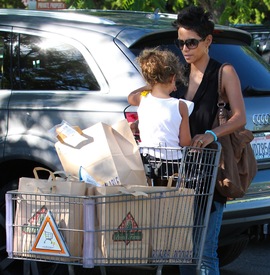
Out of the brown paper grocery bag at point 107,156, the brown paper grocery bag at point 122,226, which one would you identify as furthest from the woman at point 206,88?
the brown paper grocery bag at point 122,226

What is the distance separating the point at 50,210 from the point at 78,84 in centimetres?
163

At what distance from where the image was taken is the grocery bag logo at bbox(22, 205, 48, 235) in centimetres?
380

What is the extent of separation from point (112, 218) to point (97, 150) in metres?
0.43

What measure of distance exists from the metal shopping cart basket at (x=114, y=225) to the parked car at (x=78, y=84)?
3.59ft

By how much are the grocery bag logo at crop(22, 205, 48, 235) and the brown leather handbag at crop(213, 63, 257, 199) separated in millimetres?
1052

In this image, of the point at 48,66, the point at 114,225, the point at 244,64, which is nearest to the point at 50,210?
the point at 114,225

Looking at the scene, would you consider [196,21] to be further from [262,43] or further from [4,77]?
[262,43]

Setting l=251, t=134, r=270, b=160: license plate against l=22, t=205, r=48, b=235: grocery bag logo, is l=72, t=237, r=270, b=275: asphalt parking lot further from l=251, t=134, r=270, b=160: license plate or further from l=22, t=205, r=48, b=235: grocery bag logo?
l=22, t=205, r=48, b=235: grocery bag logo

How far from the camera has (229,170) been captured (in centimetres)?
430

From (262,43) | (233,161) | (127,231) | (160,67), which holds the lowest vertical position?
(262,43)

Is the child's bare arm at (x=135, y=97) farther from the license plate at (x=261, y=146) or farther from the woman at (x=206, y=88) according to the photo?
the license plate at (x=261, y=146)

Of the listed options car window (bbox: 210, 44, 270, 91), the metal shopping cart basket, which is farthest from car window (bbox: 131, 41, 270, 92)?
the metal shopping cart basket

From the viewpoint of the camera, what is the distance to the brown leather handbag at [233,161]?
4.30 meters

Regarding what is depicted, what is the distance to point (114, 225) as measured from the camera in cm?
374
